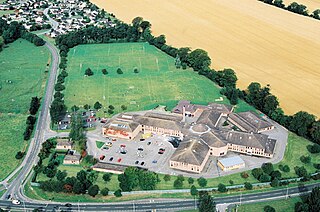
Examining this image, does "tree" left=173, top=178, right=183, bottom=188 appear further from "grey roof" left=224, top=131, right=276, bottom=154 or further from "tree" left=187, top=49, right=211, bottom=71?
"tree" left=187, top=49, right=211, bottom=71

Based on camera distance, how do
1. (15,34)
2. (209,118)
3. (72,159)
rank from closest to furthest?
(72,159)
(209,118)
(15,34)

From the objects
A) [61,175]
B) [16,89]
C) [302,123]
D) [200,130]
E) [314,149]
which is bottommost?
[16,89]

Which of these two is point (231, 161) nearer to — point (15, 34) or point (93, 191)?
point (93, 191)

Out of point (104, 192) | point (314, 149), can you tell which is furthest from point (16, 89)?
point (314, 149)

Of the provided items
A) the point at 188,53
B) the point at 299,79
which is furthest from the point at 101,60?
the point at 299,79

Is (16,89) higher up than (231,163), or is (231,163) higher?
(231,163)

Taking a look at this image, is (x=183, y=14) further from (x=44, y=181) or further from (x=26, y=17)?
(x=44, y=181)

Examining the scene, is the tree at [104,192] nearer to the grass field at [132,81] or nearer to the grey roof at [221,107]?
the grass field at [132,81]

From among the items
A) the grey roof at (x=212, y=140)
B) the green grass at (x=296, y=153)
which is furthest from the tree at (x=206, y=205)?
the grey roof at (x=212, y=140)
